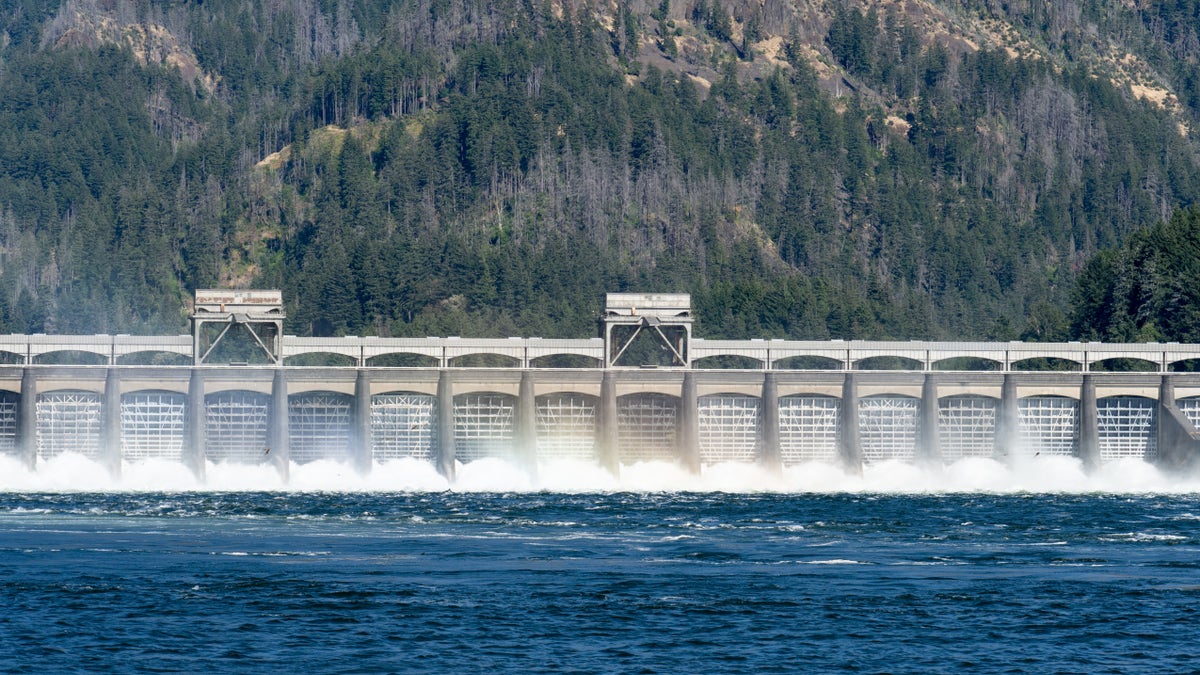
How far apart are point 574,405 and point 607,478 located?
5.66 meters

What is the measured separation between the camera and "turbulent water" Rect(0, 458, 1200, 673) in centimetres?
7081

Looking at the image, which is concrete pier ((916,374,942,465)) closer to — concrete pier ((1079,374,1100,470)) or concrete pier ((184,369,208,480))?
concrete pier ((1079,374,1100,470))

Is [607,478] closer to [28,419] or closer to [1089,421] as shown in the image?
[1089,421]

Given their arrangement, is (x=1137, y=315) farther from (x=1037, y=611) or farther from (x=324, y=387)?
(x=1037, y=611)

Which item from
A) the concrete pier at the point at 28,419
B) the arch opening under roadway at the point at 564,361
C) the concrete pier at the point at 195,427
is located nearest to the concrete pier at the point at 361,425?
the concrete pier at the point at 195,427

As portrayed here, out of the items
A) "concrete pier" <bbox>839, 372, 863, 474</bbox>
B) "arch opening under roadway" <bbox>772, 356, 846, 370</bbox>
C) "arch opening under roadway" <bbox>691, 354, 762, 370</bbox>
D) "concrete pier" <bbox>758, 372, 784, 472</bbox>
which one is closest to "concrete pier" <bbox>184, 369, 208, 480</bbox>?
"concrete pier" <bbox>758, 372, 784, 472</bbox>

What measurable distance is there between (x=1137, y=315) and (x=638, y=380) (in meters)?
68.5

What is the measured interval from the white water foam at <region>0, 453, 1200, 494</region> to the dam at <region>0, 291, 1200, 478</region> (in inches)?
33.6

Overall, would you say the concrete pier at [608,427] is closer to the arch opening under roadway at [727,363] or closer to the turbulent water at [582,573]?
the turbulent water at [582,573]

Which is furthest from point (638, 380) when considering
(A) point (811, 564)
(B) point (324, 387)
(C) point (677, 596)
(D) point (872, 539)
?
(C) point (677, 596)

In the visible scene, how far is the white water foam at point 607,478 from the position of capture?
405 feet

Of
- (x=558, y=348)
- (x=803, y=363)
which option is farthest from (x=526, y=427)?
(x=803, y=363)

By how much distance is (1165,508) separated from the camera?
11662cm

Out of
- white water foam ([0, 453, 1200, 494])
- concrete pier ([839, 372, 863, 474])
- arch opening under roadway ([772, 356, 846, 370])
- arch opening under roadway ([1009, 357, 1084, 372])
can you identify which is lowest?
white water foam ([0, 453, 1200, 494])
